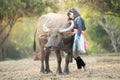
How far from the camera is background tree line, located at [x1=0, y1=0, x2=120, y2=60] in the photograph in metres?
26.3

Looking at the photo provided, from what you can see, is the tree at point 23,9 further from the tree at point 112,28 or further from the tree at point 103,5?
the tree at point 112,28

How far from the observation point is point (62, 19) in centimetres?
1542

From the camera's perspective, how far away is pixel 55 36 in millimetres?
14258

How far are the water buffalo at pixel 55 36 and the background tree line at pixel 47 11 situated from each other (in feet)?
25.5

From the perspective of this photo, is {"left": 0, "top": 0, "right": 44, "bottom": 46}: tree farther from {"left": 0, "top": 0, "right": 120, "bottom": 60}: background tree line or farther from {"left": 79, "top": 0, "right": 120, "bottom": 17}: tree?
{"left": 79, "top": 0, "right": 120, "bottom": 17}: tree

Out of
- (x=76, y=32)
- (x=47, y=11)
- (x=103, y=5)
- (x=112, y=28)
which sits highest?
(x=47, y=11)

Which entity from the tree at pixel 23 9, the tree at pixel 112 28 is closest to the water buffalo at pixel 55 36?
the tree at pixel 23 9

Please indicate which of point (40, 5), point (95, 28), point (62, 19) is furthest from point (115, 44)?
point (62, 19)

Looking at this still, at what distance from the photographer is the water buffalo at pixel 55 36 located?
46.6 feet

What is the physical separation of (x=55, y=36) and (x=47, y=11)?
2017 cm

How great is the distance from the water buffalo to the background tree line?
7.79m

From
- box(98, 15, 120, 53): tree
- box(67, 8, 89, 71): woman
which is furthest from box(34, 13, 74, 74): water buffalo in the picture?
box(98, 15, 120, 53): tree

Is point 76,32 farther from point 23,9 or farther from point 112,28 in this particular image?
point 112,28

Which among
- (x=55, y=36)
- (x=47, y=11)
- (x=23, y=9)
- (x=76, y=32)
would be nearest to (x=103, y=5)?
(x=23, y=9)
